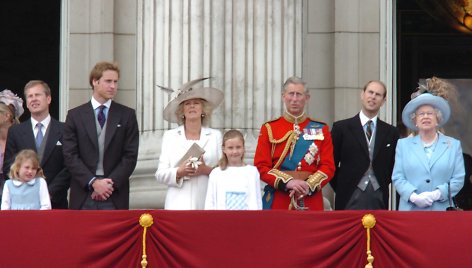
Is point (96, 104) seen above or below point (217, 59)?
below

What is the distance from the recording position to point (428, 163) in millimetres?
14031

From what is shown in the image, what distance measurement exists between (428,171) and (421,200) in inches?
10.1

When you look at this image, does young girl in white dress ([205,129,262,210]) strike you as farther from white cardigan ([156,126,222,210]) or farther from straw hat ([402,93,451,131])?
straw hat ([402,93,451,131])

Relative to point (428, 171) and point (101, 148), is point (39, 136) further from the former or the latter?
point (428, 171)

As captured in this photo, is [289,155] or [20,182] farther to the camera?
[289,155]

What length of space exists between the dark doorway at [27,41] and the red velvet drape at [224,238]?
7.25 m

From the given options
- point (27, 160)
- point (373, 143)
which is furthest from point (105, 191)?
point (373, 143)

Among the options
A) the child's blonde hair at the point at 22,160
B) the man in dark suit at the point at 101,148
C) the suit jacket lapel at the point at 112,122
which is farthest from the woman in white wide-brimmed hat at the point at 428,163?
the child's blonde hair at the point at 22,160

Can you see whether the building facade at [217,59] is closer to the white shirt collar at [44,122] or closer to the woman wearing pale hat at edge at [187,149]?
the woman wearing pale hat at edge at [187,149]

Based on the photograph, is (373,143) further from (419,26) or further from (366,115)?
(419,26)

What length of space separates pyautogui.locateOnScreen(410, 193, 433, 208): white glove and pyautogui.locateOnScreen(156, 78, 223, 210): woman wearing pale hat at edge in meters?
1.70

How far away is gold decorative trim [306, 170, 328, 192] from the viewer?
14.3 metres

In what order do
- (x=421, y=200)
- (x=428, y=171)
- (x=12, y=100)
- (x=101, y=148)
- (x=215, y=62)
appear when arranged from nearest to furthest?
(x=421, y=200), (x=428, y=171), (x=101, y=148), (x=12, y=100), (x=215, y=62)

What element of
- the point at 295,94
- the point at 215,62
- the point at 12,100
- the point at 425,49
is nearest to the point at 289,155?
the point at 295,94
